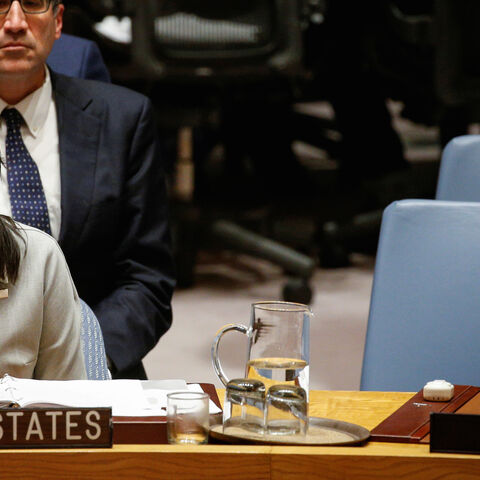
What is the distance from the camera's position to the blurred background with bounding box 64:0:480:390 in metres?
3.32

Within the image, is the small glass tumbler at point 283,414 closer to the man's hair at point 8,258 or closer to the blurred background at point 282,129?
the man's hair at point 8,258

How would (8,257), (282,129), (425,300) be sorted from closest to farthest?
(8,257)
(425,300)
(282,129)

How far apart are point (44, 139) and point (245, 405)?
1009 mm

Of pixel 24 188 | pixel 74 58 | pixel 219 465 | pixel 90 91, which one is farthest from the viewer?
pixel 74 58

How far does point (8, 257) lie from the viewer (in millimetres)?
1249

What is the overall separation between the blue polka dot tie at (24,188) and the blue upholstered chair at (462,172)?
74 cm

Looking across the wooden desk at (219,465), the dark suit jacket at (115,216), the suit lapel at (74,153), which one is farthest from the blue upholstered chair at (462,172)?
the wooden desk at (219,465)

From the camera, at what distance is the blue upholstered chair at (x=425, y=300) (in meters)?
1.60

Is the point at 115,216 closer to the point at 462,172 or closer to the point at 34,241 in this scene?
the point at 34,241

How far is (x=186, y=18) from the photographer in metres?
3.35

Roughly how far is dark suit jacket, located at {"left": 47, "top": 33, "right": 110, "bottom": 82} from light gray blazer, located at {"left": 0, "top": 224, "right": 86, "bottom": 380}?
89 centimetres

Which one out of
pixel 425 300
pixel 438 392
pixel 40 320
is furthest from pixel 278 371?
pixel 425 300

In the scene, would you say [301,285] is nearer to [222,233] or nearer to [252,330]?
[222,233]

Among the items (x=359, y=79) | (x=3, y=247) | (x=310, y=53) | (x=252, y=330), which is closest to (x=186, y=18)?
(x=310, y=53)
